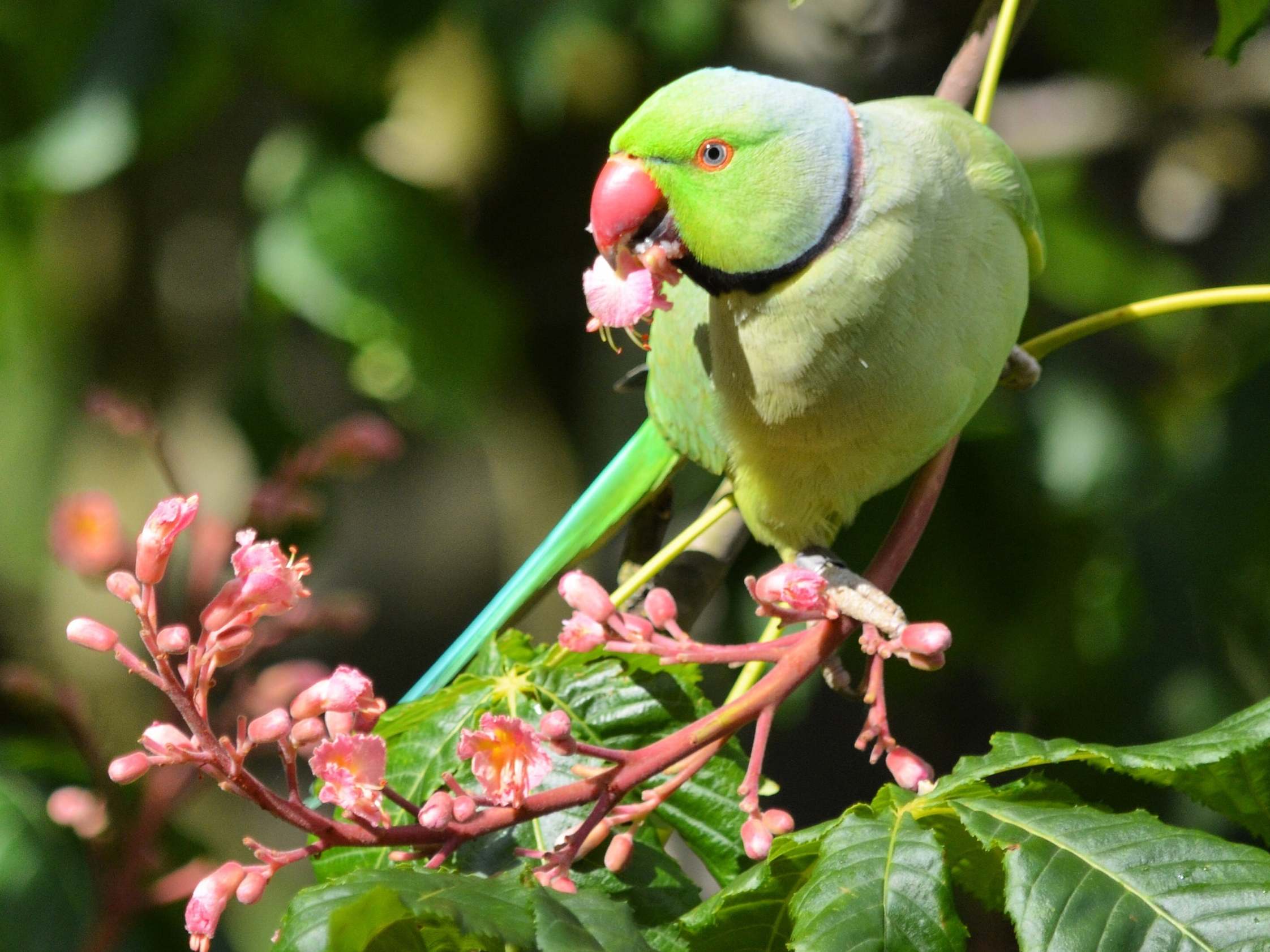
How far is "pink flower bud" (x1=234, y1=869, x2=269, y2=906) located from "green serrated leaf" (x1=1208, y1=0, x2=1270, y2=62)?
978 mm

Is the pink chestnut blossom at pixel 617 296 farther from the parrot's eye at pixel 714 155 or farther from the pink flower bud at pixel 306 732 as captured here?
the pink flower bud at pixel 306 732

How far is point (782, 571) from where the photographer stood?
87 cm

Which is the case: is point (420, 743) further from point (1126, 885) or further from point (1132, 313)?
point (1132, 313)

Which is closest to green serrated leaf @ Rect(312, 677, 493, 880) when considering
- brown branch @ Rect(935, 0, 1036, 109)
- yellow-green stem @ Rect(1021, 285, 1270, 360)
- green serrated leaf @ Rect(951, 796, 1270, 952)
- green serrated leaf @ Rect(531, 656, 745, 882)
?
green serrated leaf @ Rect(531, 656, 745, 882)

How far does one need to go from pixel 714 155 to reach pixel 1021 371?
1.54 ft

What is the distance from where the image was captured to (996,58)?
118 centimetres

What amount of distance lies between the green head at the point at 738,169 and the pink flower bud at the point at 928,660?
36 cm

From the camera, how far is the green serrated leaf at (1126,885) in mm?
657

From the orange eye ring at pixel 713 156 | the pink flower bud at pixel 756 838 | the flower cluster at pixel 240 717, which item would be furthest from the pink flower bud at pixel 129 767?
the orange eye ring at pixel 713 156

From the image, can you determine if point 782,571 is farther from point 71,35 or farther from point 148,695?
point 148,695

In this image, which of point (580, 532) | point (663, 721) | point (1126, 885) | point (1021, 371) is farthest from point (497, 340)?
point (1126, 885)

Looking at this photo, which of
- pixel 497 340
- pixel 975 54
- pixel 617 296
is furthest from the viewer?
pixel 497 340

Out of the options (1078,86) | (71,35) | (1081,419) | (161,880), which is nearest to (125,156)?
(71,35)

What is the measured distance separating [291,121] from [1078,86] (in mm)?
1380
